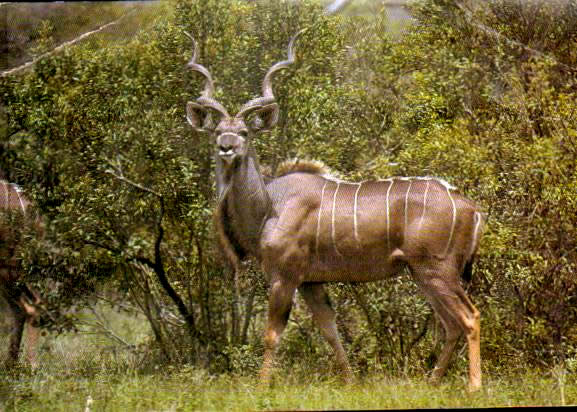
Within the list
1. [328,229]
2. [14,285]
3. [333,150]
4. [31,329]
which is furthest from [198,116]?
[31,329]

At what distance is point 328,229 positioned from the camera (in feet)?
18.5

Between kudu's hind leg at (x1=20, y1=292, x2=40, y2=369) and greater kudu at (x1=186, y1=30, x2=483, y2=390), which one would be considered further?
kudu's hind leg at (x1=20, y1=292, x2=40, y2=369)

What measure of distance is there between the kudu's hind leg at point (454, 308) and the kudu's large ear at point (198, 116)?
4.63 ft

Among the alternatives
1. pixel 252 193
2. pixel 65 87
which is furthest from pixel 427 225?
pixel 65 87

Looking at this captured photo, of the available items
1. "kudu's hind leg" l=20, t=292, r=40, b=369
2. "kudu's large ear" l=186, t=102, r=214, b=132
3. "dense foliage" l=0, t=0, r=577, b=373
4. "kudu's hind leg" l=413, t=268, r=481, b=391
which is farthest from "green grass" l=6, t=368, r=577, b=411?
"kudu's large ear" l=186, t=102, r=214, b=132

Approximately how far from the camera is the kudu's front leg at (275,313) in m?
5.56

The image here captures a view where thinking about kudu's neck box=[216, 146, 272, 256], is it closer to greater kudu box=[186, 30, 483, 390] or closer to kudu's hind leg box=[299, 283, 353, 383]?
greater kudu box=[186, 30, 483, 390]

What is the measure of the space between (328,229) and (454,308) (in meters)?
0.81

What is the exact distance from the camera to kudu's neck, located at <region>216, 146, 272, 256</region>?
5.70m

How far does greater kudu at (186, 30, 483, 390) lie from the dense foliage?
1.02 ft

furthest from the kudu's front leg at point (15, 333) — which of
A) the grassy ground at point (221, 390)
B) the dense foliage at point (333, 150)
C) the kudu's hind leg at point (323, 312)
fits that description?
the kudu's hind leg at point (323, 312)

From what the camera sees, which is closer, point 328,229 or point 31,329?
A: point 328,229

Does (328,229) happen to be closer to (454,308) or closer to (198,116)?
(454,308)

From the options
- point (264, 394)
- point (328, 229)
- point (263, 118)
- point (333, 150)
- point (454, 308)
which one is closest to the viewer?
point (264, 394)
